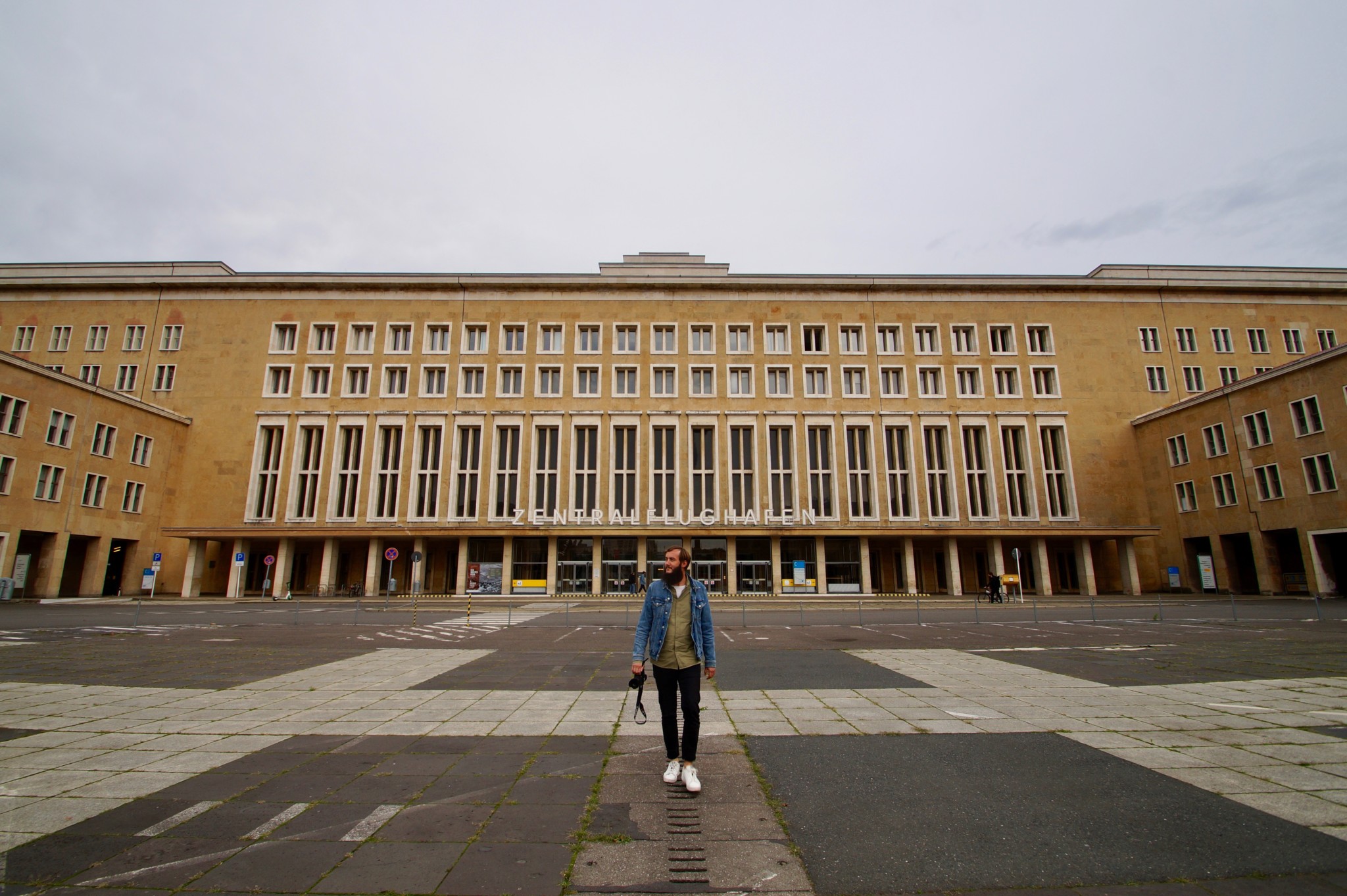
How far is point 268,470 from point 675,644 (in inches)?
1827

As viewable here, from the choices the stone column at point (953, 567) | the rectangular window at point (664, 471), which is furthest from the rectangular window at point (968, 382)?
the rectangular window at point (664, 471)

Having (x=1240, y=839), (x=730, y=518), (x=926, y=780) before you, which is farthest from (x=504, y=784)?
(x=730, y=518)

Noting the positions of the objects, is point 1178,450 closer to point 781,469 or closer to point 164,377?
point 781,469

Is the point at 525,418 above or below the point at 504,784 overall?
above

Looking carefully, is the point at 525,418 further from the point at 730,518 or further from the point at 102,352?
the point at 102,352

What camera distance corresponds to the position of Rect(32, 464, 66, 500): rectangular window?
34.0 meters

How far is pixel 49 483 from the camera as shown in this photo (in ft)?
114

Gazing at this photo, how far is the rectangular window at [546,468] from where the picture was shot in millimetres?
42094

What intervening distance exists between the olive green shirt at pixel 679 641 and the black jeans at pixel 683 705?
0.18 feet

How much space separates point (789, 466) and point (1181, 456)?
25065 mm

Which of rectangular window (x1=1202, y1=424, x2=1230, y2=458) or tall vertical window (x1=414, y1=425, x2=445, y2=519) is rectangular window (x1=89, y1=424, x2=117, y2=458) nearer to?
tall vertical window (x1=414, y1=425, x2=445, y2=519)

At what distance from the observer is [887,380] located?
44000mm

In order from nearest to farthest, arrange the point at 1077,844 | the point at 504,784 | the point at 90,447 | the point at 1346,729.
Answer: the point at 1077,844 → the point at 504,784 → the point at 1346,729 → the point at 90,447

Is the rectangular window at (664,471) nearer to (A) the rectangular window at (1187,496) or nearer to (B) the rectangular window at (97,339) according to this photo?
(A) the rectangular window at (1187,496)
